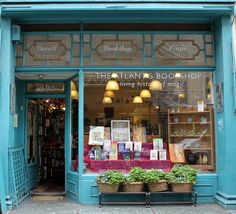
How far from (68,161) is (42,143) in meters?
2.23

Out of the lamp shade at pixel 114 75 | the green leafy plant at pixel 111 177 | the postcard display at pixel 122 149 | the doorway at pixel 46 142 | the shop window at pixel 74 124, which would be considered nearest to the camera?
the green leafy plant at pixel 111 177

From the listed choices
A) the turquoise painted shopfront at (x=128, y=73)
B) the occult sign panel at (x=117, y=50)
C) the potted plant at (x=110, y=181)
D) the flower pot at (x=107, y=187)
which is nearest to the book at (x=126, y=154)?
the turquoise painted shopfront at (x=128, y=73)

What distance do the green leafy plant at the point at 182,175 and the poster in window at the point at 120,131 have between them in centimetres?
139

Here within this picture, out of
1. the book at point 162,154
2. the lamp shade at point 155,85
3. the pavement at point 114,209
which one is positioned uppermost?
the lamp shade at point 155,85

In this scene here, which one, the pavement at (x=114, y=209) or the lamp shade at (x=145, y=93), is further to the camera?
the lamp shade at (x=145, y=93)

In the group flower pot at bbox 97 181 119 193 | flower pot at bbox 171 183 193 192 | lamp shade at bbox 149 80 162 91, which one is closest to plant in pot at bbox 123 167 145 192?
flower pot at bbox 97 181 119 193

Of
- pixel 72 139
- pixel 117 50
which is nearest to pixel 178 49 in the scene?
pixel 117 50

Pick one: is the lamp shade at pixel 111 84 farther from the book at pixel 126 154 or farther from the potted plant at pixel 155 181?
the potted plant at pixel 155 181

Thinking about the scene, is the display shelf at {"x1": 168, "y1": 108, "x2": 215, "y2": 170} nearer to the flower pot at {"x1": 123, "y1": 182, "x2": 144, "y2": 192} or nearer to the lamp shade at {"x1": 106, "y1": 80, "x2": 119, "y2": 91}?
the flower pot at {"x1": 123, "y1": 182, "x2": 144, "y2": 192}

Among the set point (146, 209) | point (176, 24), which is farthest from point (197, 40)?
point (146, 209)

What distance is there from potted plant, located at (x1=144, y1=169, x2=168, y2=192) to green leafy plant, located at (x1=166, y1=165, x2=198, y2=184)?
0.43 feet

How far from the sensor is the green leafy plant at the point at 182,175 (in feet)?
26.9

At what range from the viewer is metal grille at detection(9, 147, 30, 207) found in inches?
320

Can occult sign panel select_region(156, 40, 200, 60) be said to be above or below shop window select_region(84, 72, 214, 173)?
above
